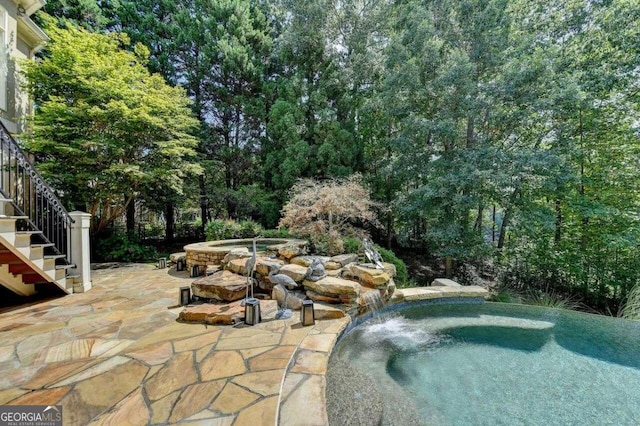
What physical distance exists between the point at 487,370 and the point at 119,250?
362 inches

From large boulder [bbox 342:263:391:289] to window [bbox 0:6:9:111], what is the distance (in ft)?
28.7

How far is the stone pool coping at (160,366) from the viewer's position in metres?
1.63

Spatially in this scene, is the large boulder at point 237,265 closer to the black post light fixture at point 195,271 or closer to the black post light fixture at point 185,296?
the black post light fixture at point 185,296

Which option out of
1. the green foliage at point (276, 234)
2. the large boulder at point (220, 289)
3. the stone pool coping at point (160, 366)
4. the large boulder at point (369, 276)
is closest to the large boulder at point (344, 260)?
the large boulder at point (369, 276)

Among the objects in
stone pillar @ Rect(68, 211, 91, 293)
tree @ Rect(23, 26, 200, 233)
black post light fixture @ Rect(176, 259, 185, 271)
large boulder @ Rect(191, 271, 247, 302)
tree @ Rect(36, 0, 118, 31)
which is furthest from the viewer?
tree @ Rect(36, 0, 118, 31)

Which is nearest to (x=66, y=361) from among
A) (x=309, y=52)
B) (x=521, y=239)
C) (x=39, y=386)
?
A: (x=39, y=386)

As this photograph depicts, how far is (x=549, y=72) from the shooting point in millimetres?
6137

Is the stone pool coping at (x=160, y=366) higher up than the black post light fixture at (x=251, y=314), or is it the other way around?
the black post light fixture at (x=251, y=314)

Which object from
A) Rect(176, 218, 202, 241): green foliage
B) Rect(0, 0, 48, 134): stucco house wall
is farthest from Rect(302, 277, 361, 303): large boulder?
Rect(176, 218, 202, 241): green foliage

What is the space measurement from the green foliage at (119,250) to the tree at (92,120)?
1.08 m

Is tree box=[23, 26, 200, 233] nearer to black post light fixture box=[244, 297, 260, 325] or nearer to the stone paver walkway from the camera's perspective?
the stone paver walkway

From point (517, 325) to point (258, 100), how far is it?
37.1 ft

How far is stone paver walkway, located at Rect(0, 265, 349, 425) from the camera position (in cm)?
163

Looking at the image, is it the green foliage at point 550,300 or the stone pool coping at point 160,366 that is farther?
the green foliage at point 550,300
